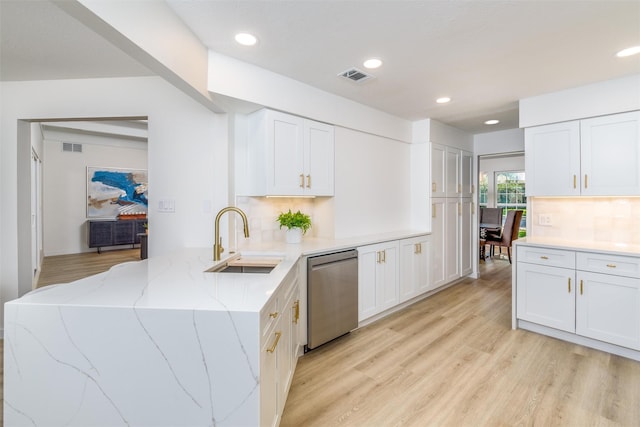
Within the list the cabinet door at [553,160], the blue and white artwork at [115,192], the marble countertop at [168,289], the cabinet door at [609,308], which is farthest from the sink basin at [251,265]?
the blue and white artwork at [115,192]

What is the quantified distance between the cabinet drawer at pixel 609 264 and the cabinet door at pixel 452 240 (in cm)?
174

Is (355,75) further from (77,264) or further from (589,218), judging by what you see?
(77,264)

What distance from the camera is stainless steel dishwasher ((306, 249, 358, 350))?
8.14 feet

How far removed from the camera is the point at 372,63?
93.9 inches

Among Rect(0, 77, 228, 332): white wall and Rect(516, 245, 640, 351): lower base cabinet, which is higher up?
Rect(0, 77, 228, 332): white wall

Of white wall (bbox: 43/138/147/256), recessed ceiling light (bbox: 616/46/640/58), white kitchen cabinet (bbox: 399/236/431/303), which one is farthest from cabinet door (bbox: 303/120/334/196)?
white wall (bbox: 43/138/147/256)

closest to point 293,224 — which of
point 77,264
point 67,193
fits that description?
point 77,264

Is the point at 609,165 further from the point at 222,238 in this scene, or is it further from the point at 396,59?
the point at 222,238

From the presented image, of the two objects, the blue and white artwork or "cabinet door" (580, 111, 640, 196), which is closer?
"cabinet door" (580, 111, 640, 196)

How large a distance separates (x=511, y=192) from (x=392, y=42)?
23.5ft

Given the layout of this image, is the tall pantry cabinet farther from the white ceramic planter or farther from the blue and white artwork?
the blue and white artwork

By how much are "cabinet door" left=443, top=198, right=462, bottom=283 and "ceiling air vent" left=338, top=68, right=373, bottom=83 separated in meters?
2.43

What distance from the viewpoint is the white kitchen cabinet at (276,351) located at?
3.97ft

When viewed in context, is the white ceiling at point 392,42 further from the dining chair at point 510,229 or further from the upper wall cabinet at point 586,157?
the dining chair at point 510,229
